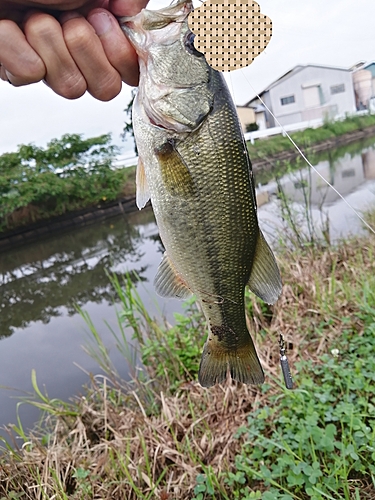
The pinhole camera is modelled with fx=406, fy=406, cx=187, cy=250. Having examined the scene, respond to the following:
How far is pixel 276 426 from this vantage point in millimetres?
2709

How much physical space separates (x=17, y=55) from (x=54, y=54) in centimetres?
12

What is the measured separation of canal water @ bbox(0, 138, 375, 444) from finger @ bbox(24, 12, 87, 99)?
8.17ft

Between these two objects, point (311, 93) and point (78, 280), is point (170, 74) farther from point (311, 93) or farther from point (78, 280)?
point (311, 93)

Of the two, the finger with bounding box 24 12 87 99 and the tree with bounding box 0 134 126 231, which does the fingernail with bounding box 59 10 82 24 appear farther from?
the tree with bounding box 0 134 126 231

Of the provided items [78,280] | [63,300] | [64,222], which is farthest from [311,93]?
[63,300]

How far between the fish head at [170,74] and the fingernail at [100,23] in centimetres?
→ 8

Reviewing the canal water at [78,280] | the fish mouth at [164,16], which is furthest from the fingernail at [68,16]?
the canal water at [78,280]

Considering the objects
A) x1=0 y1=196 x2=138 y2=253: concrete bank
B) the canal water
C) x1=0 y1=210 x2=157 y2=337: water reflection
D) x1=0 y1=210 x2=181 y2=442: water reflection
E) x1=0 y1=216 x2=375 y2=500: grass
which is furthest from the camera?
x1=0 y1=196 x2=138 y2=253: concrete bank

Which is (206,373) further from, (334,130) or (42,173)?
(334,130)

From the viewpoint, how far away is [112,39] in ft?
4.60

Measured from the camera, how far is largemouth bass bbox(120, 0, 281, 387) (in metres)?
1.29

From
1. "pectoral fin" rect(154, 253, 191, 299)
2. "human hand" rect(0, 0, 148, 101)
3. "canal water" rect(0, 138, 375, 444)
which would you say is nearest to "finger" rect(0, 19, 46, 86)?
"human hand" rect(0, 0, 148, 101)

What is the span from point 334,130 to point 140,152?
28579 millimetres

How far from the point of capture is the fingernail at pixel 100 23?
4.58 ft
